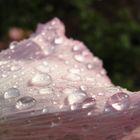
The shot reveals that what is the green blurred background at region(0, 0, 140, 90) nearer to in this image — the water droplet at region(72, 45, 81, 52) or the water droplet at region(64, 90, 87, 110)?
the water droplet at region(72, 45, 81, 52)

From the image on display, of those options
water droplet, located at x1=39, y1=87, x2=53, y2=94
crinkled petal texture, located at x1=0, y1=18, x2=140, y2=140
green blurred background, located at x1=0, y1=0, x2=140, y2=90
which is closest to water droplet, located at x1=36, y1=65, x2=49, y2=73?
crinkled petal texture, located at x1=0, y1=18, x2=140, y2=140

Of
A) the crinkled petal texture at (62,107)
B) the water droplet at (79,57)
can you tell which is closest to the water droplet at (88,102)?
the crinkled petal texture at (62,107)

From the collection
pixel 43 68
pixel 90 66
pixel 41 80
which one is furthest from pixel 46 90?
pixel 90 66

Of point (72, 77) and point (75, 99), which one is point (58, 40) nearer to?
point (72, 77)

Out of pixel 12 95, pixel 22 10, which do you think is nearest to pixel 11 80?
pixel 12 95

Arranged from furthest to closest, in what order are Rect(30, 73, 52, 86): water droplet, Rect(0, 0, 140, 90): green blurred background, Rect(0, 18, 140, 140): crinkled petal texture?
Rect(0, 0, 140, 90): green blurred background
Rect(30, 73, 52, 86): water droplet
Rect(0, 18, 140, 140): crinkled petal texture
